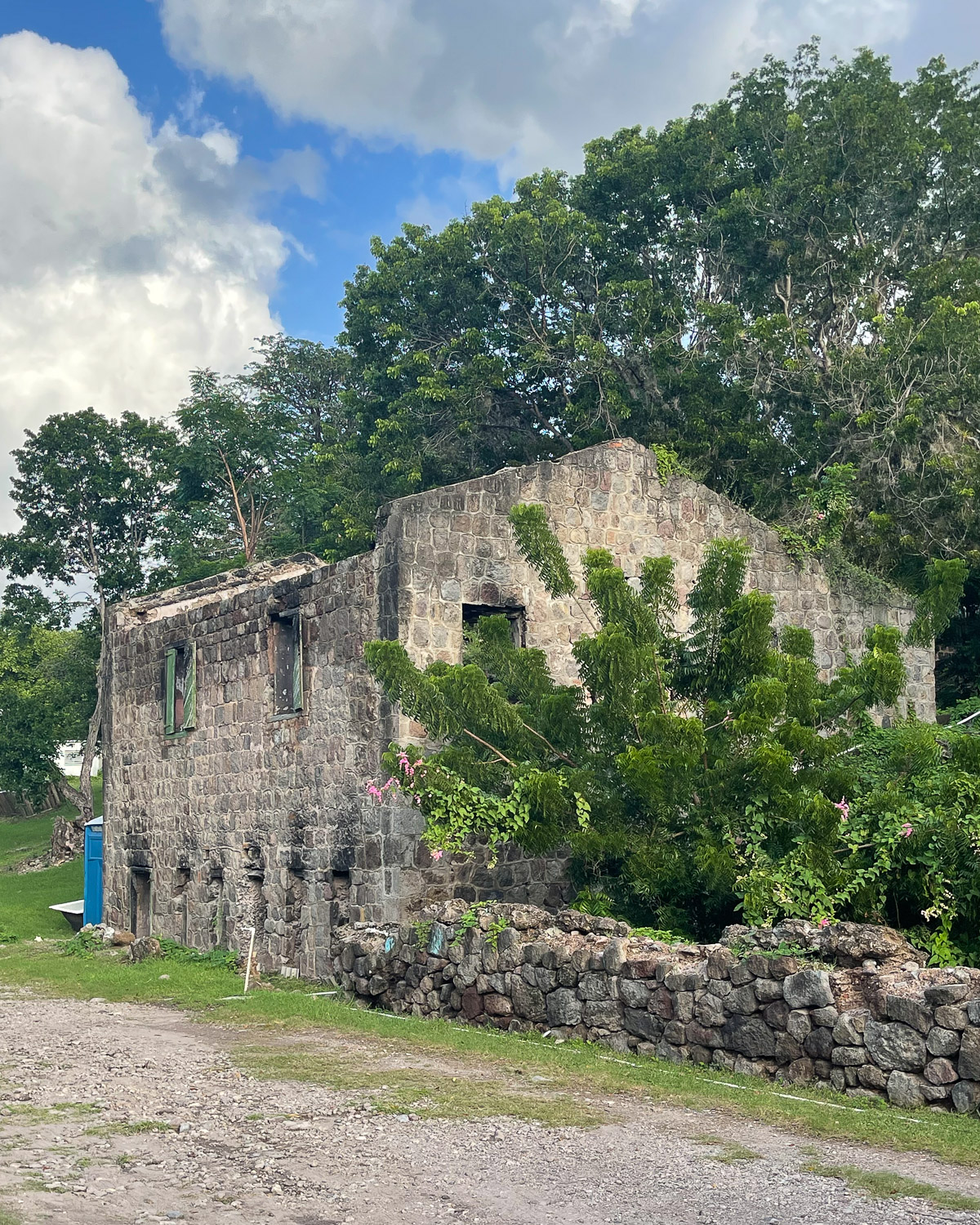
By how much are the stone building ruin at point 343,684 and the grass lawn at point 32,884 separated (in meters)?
3.28

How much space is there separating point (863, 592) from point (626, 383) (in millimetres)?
9953

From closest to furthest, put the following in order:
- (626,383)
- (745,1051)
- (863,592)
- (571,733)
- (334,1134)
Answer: (334,1134) < (745,1051) < (571,733) < (863,592) < (626,383)

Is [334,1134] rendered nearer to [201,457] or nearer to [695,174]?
[695,174]

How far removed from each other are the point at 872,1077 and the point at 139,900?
45.3 feet

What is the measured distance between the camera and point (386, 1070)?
921cm

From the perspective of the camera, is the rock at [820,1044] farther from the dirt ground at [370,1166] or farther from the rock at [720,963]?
the dirt ground at [370,1166]

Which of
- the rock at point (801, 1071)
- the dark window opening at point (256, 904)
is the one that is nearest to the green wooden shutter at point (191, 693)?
the dark window opening at point (256, 904)

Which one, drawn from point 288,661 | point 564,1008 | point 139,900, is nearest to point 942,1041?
point 564,1008

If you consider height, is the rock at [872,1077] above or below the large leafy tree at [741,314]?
below

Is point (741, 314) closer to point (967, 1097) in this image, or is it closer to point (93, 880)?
point (93, 880)

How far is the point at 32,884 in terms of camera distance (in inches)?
1129

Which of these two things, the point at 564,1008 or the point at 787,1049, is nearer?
the point at 787,1049

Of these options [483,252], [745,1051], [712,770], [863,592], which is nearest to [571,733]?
[712,770]

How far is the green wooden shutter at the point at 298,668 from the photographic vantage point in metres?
15.5
